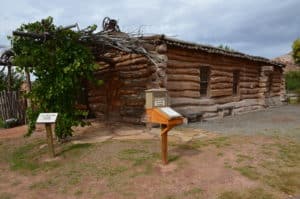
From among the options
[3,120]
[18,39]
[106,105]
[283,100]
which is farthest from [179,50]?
[283,100]

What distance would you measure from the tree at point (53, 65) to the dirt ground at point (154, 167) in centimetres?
96

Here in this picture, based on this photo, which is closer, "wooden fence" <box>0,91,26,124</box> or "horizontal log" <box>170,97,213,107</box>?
"horizontal log" <box>170,97,213,107</box>

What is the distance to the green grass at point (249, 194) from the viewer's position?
4.45 m

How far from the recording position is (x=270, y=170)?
17.9ft

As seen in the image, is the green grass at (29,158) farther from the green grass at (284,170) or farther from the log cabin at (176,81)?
the green grass at (284,170)

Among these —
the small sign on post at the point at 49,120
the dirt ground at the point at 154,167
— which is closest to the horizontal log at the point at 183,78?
the dirt ground at the point at 154,167

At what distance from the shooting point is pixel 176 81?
34.4 ft

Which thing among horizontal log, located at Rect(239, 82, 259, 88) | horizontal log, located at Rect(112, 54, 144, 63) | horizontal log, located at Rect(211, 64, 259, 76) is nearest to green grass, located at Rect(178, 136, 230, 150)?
horizontal log, located at Rect(112, 54, 144, 63)

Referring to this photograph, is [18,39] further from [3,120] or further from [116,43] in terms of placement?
[3,120]

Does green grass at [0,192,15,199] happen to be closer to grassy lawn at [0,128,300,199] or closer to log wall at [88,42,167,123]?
grassy lawn at [0,128,300,199]

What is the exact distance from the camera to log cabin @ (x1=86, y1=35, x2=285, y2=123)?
9758 mm

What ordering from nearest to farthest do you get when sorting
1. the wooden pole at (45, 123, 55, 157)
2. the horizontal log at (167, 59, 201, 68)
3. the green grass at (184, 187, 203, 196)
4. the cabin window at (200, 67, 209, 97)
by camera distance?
the green grass at (184, 187, 203, 196)
the wooden pole at (45, 123, 55, 157)
the horizontal log at (167, 59, 201, 68)
the cabin window at (200, 67, 209, 97)

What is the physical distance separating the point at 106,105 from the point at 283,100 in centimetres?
1442

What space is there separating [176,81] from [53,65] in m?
4.70
